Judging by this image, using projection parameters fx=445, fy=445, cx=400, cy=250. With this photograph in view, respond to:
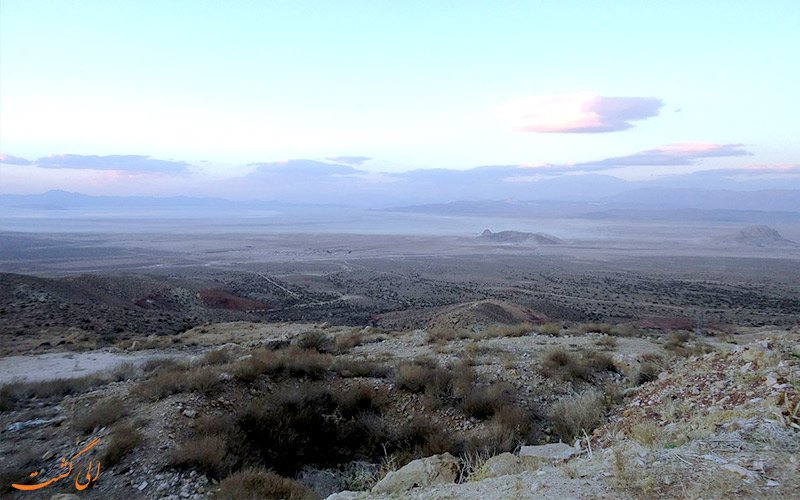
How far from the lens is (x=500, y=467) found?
4.72m

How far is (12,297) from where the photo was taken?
2189 cm

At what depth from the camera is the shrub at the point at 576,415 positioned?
6.45 m

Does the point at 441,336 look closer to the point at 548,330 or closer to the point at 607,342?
the point at 548,330

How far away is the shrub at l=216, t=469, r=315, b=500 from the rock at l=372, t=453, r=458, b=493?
36.3 inches

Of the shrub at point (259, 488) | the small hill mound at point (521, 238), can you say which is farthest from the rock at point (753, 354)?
the small hill mound at point (521, 238)

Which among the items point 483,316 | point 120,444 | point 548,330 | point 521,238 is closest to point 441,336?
point 548,330

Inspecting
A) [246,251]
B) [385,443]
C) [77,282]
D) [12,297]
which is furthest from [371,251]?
[385,443]

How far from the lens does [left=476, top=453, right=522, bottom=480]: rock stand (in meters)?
4.58

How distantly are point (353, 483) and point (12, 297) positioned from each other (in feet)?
81.1

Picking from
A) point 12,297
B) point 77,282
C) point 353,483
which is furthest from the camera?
point 77,282

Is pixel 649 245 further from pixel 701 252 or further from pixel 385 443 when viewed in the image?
pixel 385 443

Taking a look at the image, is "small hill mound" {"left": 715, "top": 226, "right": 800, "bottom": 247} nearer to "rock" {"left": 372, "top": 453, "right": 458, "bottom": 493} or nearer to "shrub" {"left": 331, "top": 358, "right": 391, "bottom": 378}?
"shrub" {"left": 331, "top": 358, "right": 391, "bottom": 378}

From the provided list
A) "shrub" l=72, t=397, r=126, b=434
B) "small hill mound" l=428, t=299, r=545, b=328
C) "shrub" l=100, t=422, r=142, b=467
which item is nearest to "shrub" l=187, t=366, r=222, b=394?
"shrub" l=72, t=397, r=126, b=434

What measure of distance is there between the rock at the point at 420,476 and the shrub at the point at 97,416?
423cm
